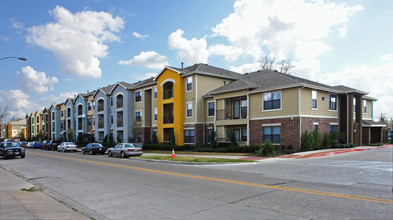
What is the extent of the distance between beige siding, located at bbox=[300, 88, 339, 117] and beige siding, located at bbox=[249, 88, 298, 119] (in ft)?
1.85

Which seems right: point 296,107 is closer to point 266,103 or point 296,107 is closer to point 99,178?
point 266,103

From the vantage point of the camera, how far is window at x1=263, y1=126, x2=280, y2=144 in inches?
1032

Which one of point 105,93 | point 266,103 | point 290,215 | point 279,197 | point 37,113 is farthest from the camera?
point 37,113

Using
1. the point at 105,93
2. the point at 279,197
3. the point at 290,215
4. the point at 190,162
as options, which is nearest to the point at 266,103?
the point at 190,162

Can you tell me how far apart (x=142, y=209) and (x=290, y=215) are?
3702 mm

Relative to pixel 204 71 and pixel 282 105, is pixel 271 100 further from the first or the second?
pixel 204 71

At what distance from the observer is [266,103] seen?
89.3 ft

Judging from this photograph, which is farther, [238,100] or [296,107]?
[238,100]

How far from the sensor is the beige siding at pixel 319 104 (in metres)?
25.0

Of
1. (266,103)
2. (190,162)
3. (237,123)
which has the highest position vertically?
(266,103)


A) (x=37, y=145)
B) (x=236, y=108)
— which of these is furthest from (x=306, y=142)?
(x=37, y=145)

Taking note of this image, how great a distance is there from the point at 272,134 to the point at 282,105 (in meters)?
2.80

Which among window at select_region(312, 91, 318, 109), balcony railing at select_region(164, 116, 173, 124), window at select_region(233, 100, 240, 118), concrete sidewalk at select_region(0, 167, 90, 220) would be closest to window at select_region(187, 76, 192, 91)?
balcony railing at select_region(164, 116, 173, 124)

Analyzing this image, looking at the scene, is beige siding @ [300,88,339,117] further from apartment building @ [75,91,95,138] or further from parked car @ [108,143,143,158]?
apartment building @ [75,91,95,138]
